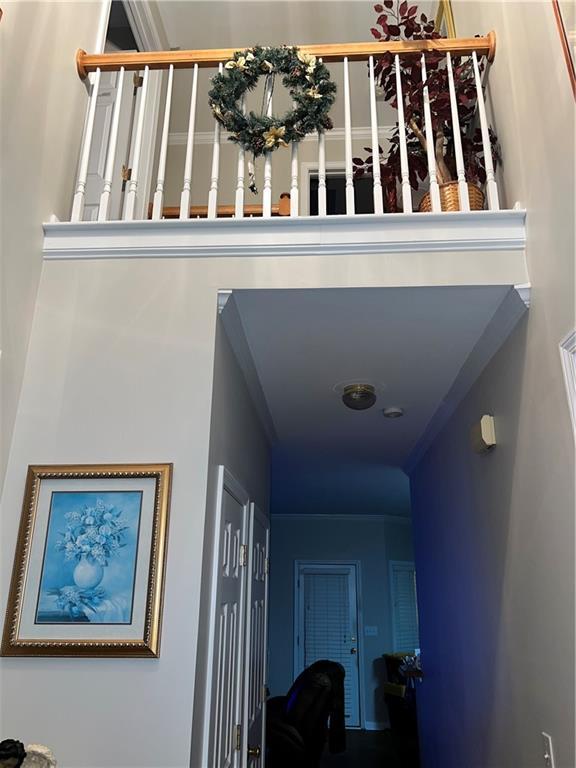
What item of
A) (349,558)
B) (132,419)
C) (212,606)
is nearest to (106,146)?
(132,419)

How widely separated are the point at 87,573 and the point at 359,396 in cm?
163

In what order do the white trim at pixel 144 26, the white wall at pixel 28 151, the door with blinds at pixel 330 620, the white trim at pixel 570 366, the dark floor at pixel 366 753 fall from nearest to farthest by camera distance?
the white trim at pixel 570 366
the white wall at pixel 28 151
the white trim at pixel 144 26
the dark floor at pixel 366 753
the door with blinds at pixel 330 620

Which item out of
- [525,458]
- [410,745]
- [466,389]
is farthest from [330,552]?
[525,458]

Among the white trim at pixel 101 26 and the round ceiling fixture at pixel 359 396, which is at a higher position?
the white trim at pixel 101 26

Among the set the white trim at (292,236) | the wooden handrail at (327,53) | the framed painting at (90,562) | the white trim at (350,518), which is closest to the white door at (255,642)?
the framed painting at (90,562)

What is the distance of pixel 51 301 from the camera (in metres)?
2.07

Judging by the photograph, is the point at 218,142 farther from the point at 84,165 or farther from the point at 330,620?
the point at 330,620

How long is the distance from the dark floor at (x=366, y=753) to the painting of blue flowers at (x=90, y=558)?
5.47 meters

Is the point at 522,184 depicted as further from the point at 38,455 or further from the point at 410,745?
the point at 410,745

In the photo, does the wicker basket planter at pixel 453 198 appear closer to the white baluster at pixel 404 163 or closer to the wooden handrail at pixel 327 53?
the white baluster at pixel 404 163

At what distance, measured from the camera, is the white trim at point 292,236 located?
6.67ft

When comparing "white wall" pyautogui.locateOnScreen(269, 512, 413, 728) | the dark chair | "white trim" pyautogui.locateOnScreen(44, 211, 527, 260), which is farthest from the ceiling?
"white wall" pyautogui.locateOnScreen(269, 512, 413, 728)

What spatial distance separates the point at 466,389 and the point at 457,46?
4.91 ft

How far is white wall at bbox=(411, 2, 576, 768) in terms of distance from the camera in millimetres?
1677
